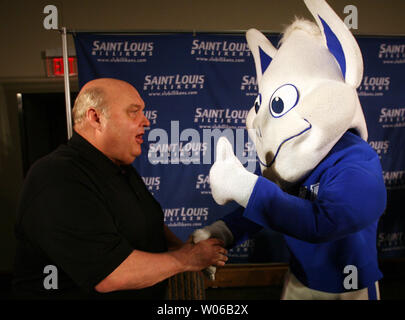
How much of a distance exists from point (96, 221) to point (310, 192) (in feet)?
2.31

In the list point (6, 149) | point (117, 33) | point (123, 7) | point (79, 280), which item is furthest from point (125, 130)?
point (6, 149)

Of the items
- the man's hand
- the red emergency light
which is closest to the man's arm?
the man's hand

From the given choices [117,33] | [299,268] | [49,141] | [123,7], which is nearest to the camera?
[299,268]

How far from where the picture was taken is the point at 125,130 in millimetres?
929

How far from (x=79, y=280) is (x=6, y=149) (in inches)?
81.7

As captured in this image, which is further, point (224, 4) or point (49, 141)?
point (49, 141)

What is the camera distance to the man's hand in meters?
0.92

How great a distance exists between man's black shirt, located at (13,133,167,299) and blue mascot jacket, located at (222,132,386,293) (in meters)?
0.41

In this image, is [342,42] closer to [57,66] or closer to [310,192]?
[310,192]

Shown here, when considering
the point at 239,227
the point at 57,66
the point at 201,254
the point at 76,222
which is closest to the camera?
the point at 76,222

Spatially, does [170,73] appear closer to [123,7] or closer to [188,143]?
[188,143]

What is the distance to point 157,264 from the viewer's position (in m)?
0.84

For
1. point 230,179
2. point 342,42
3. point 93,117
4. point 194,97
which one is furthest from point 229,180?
point 194,97

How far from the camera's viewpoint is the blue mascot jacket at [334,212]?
79 centimetres
